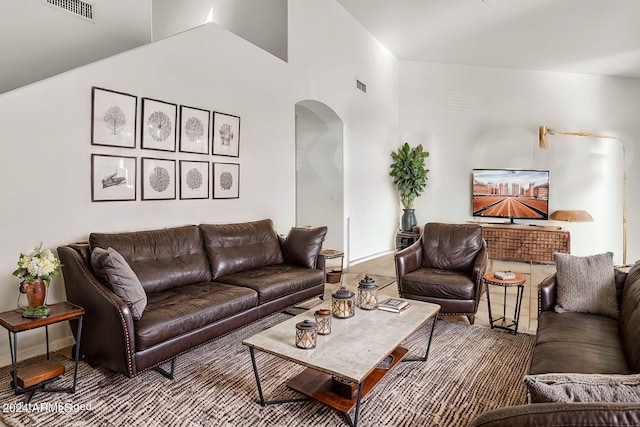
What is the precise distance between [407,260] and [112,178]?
2.88 meters

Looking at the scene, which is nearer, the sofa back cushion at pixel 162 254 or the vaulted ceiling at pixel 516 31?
the sofa back cushion at pixel 162 254

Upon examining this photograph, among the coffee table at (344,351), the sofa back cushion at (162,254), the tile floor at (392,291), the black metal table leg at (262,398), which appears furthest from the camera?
the tile floor at (392,291)


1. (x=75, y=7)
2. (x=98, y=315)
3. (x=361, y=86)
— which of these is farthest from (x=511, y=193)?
(x=75, y=7)

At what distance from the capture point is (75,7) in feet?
13.9

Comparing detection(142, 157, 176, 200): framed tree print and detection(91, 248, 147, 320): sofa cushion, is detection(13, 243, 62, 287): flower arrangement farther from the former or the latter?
detection(142, 157, 176, 200): framed tree print

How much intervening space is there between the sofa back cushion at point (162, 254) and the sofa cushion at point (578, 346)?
267cm

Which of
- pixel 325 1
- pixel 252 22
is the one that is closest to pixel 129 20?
pixel 252 22

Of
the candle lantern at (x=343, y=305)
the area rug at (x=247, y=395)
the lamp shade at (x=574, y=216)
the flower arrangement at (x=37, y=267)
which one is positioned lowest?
the area rug at (x=247, y=395)

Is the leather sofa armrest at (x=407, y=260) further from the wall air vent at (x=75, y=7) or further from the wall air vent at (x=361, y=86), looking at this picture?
the wall air vent at (x=75, y=7)

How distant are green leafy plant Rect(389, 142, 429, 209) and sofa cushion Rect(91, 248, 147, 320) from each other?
19.8 ft

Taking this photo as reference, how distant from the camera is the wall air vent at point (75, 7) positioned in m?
4.07

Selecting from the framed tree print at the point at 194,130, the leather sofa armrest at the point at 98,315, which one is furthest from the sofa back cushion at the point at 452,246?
the leather sofa armrest at the point at 98,315

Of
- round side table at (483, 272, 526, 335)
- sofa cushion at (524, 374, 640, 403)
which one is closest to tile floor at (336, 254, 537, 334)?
round side table at (483, 272, 526, 335)

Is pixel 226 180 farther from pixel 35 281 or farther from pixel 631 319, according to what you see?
pixel 631 319
